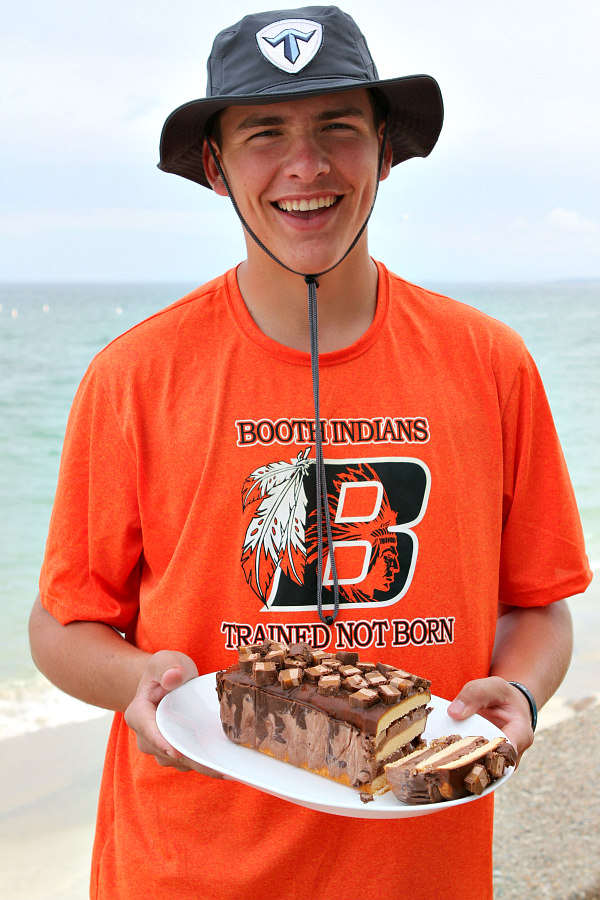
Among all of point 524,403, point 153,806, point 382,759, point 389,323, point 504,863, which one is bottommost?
point 504,863

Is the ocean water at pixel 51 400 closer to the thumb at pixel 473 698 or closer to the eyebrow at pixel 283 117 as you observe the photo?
the thumb at pixel 473 698

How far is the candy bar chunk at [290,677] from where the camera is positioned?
71.0 inches

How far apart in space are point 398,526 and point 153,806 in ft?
2.66

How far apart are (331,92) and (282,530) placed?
0.88 metres

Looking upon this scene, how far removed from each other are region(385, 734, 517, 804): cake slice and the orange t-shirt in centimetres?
31

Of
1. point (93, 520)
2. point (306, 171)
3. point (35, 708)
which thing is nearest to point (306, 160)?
point (306, 171)

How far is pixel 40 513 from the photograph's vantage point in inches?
525

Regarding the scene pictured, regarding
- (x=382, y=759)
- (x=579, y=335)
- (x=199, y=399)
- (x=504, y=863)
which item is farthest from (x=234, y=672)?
(x=579, y=335)

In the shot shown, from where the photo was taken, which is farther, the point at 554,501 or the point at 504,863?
the point at 504,863

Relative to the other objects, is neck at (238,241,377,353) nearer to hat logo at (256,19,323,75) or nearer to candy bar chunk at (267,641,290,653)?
hat logo at (256,19,323,75)

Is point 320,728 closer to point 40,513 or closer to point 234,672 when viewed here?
point 234,672

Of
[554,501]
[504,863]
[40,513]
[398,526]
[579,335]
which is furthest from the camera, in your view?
[579,335]

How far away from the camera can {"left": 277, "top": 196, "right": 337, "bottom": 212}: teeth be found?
6.06 ft

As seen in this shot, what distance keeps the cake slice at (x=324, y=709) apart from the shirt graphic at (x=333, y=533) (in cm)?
13
